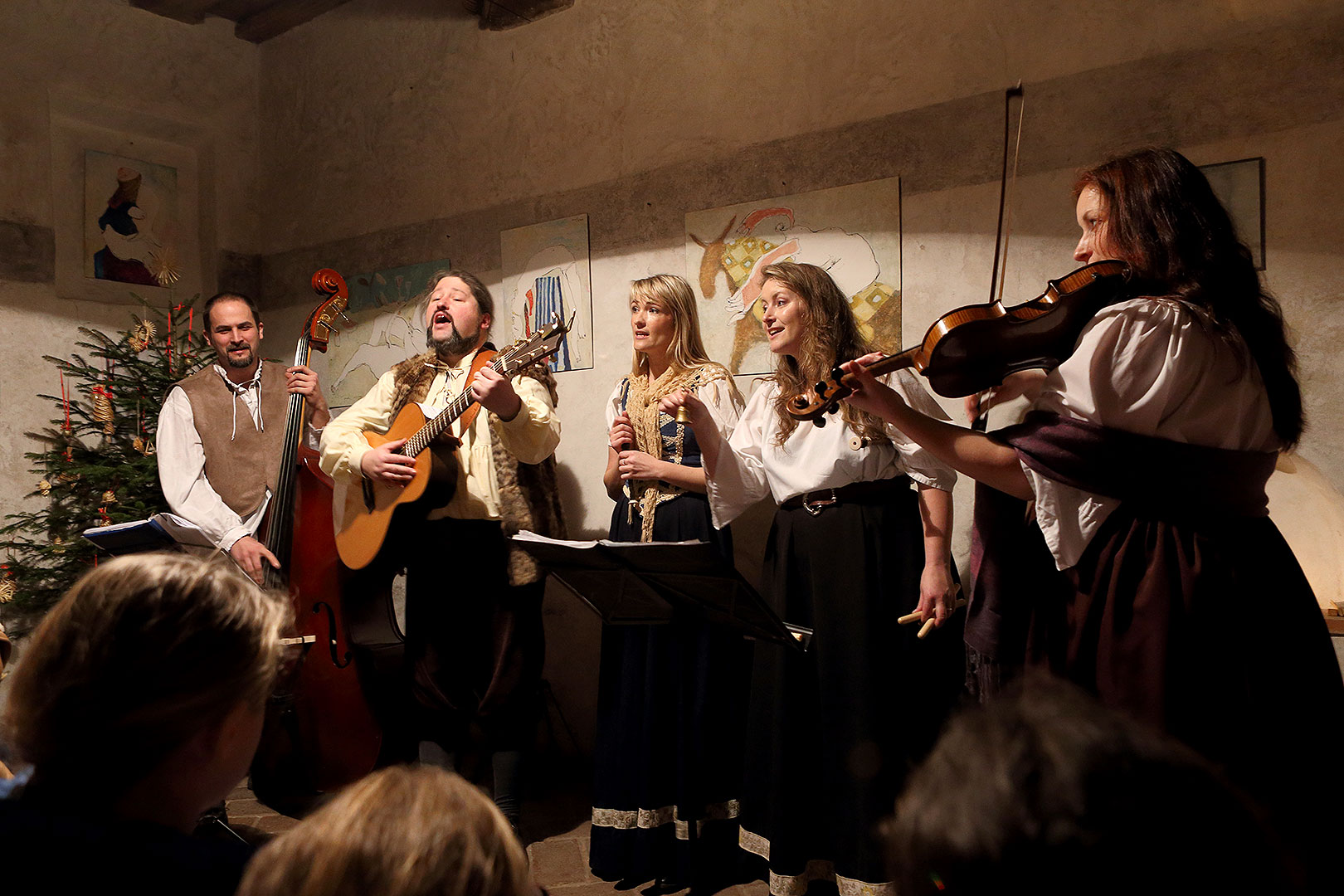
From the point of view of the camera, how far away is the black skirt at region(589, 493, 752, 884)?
3297 millimetres

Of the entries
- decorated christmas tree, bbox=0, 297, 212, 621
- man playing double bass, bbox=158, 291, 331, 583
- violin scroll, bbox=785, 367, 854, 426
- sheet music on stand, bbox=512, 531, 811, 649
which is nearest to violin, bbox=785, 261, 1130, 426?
violin scroll, bbox=785, 367, 854, 426

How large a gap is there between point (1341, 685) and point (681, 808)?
1.99m

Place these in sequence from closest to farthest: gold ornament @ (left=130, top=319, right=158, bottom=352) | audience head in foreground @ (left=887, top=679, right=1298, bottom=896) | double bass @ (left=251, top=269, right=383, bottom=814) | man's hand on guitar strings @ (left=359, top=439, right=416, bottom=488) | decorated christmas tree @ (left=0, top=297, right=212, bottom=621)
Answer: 1. audience head in foreground @ (left=887, top=679, right=1298, bottom=896)
2. man's hand on guitar strings @ (left=359, top=439, right=416, bottom=488)
3. double bass @ (left=251, top=269, right=383, bottom=814)
4. decorated christmas tree @ (left=0, top=297, right=212, bottom=621)
5. gold ornament @ (left=130, top=319, right=158, bottom=352)

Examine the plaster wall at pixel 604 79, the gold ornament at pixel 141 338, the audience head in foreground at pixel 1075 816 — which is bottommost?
the audience head in foreground at pixel 1075 816

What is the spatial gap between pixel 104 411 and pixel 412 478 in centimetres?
273

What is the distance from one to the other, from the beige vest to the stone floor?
1.26 meters

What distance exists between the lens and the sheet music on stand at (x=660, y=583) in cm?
243

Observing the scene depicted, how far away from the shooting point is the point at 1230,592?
1.87 metres

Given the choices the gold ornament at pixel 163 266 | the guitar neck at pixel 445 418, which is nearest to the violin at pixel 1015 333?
the guitar neck at pixel 445 418

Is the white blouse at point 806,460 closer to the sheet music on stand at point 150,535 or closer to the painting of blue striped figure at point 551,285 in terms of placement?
the painting of blue striped figure at point 551,285

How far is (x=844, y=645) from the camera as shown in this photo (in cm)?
293

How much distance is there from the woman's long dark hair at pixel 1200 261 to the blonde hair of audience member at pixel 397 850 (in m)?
1.74

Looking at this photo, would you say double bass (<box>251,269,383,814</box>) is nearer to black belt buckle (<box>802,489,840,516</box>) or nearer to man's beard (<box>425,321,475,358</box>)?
man's beard (<box>425,321,475,358</box>)

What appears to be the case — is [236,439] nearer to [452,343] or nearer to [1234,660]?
[452,343]
